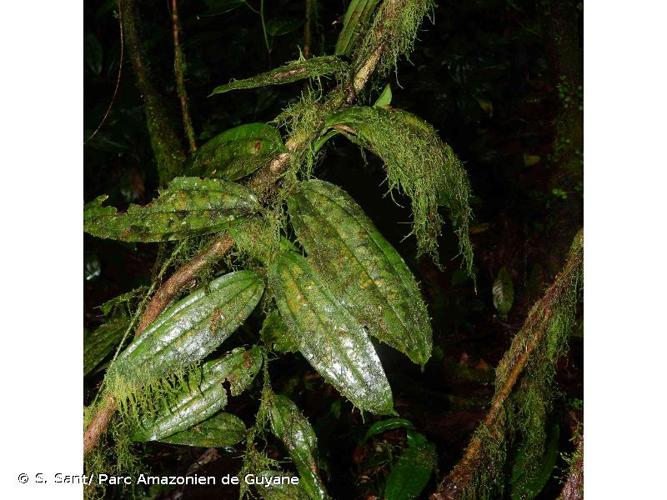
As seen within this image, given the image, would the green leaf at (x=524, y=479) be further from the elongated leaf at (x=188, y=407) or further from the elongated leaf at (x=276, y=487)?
the elongated leaf at (x=188, y=407)

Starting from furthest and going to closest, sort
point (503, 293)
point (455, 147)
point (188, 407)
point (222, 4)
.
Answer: point (455, 147) < point (503, 293) < point (222, 4) < point (188, 407)

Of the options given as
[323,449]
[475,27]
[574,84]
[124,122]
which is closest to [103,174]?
[124,122]

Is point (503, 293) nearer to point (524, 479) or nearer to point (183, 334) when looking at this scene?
point (524, 479)

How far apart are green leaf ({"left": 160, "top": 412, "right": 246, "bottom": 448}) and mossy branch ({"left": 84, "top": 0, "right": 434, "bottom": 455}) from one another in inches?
5.9

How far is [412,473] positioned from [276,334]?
1.57ft

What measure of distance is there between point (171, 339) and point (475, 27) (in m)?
1.90

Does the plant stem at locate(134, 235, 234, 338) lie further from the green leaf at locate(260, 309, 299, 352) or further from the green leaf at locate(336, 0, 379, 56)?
the green leaf at locate(336, 0, 379, 56)

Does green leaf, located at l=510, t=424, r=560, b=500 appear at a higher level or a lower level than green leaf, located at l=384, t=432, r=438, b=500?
higher

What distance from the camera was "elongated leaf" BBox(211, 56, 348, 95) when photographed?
0.74 meters

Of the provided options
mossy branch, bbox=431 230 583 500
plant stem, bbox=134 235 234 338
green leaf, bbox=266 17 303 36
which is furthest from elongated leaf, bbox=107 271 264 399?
green leaf, bbox=266 17 303 36

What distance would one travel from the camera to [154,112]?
4.17 ft

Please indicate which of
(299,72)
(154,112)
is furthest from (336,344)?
(154,112)

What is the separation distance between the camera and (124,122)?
1.78 meters

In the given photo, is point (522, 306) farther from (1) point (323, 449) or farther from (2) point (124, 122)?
(2) point (124, 122)
